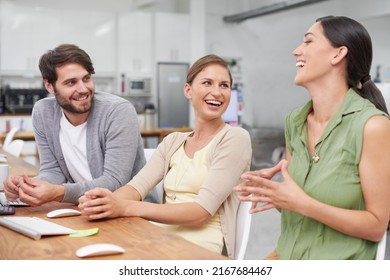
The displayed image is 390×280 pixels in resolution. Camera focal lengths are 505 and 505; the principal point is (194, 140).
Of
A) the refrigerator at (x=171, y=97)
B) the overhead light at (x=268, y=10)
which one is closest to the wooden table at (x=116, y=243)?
the overhead light at (x=268, y=10)

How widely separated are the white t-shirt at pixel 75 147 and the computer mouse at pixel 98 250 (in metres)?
0.85

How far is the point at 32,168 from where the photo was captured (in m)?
2.31

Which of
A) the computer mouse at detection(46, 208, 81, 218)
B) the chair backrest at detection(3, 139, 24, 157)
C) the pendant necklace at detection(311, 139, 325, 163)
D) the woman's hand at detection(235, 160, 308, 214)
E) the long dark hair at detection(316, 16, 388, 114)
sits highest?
the long dark hair at detection(316, 16, 388, 114)

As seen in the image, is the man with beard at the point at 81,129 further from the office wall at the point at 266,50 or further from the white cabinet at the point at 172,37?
the white cabinet at the point at 172,37

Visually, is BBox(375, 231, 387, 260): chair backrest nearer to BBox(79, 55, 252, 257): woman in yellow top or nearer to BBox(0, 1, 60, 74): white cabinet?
BBox(79, 55, 252, 257): woman in yellow top

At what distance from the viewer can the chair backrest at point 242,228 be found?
1408mm

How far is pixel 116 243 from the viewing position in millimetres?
1091

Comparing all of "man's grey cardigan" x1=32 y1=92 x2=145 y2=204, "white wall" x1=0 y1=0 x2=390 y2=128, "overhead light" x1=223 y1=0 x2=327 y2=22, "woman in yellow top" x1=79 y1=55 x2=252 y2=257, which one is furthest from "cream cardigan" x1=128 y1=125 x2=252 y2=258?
"overhead light" x1=223 y1=0 x2=327 y2=22

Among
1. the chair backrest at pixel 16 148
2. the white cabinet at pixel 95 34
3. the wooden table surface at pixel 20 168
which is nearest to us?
the wooden table surface at pixel 20 168

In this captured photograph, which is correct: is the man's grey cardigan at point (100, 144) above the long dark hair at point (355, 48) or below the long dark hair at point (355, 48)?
below

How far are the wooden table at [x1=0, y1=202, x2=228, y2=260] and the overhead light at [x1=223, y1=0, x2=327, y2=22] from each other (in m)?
5.80

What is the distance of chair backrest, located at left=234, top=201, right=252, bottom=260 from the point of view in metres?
1.41

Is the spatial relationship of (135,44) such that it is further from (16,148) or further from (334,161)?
(334,161)

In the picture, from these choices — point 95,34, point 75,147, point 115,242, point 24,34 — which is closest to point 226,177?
point 115,242
